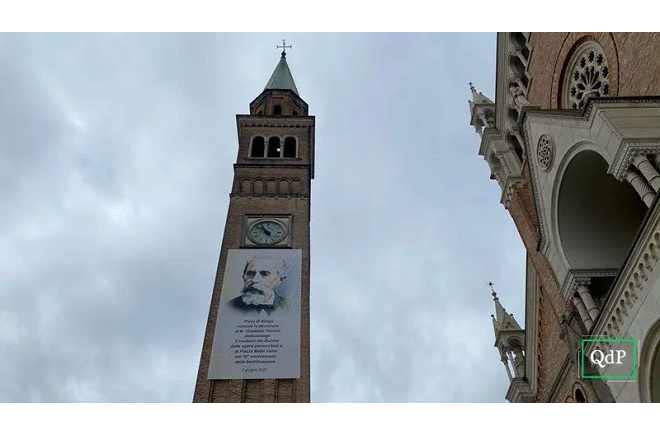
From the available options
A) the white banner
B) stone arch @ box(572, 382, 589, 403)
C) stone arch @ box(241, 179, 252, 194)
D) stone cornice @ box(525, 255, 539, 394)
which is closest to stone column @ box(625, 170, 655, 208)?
stone arch @ box(572, 382, 589, 403)

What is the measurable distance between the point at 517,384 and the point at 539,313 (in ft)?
8.56

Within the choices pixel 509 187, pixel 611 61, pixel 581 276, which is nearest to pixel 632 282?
pixel 581 276

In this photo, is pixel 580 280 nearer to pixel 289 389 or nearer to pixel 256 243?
pixel 289 389

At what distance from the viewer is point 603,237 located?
15.1 m

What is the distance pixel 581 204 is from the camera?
48.9ft

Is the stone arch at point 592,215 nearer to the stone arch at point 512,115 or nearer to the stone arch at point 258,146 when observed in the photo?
the stone arch at point 512,115

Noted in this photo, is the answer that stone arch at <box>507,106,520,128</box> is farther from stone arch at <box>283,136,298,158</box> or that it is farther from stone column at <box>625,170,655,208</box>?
stone arch at <box>283,136,298,158</box>

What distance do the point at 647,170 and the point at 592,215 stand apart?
4131 mm

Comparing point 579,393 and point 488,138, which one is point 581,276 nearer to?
point 579,393

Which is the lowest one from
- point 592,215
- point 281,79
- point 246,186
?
Result: point 592,215

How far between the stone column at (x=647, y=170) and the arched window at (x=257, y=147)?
29405 millimetres

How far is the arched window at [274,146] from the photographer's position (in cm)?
3944

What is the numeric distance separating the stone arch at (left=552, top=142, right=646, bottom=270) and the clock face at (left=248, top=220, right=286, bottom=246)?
58.3 ft

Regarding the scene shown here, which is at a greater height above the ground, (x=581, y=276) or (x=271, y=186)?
(x=271, y=186)
